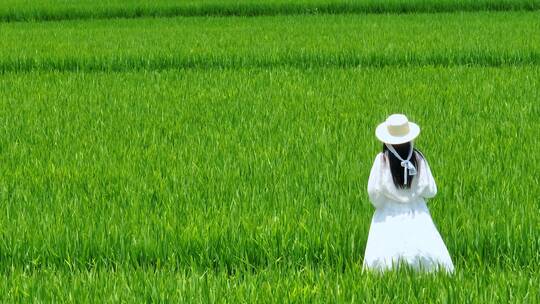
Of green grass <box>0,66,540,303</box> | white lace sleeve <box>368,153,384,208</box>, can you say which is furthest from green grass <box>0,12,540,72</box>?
white lace sleeve <box>368,153,384,208</box>

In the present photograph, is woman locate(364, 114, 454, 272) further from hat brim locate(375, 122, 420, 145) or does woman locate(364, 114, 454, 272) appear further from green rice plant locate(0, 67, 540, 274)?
green rice plant locate(0, 67, 540, 274)

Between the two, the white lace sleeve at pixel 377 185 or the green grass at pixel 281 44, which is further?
the green grass at pixel 281 44

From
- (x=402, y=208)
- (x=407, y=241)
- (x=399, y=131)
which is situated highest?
(x=399, y=131)

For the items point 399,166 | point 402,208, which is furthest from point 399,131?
point 402,208

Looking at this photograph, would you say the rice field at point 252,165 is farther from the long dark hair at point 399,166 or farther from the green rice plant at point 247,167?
the long dark hair at point 399,166

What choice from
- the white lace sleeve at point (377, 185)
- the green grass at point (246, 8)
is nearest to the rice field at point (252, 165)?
the white lace sleeve at point (377, 185)

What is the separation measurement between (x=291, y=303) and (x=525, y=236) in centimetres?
112

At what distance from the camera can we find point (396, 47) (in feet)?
29.9

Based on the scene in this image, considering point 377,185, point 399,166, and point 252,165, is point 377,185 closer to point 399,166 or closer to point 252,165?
point 399,166

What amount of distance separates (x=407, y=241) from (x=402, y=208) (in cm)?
11

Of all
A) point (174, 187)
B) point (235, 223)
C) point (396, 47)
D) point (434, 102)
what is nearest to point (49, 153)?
point (174, 187)

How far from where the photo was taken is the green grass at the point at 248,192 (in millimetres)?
2828

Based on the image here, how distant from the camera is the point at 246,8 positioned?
1486 centimetres

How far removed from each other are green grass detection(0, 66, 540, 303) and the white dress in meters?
0.07
